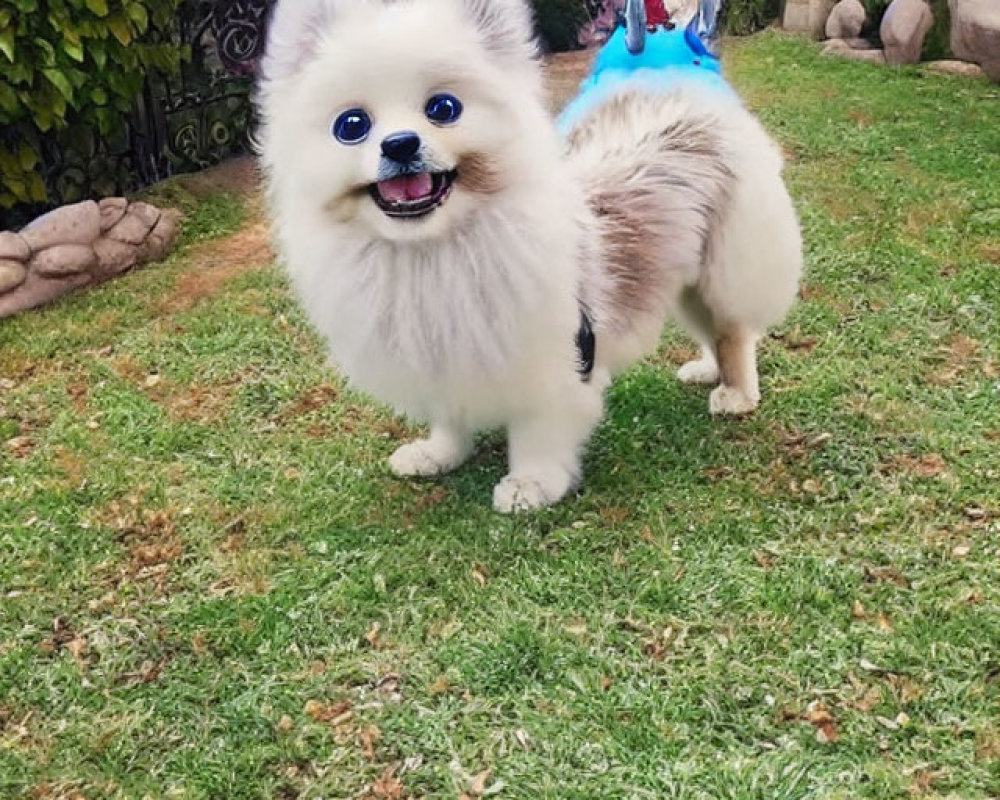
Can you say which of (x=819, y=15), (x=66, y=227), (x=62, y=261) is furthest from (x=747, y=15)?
(x=62, y=261)

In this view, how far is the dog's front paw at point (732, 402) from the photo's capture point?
3.44 meters

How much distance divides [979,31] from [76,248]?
591 centimetres

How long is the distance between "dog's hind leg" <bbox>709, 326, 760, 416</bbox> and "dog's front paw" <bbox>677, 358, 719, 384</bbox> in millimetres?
178

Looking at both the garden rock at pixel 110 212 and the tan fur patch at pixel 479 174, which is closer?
the tan fur patch at pixel 479 174

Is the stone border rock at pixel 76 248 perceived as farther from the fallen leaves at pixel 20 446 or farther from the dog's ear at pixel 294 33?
the dog's ear at pixel 294 33

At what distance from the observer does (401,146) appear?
229 centimetres

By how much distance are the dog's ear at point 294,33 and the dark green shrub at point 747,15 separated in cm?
752

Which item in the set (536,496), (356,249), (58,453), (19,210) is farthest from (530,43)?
(19,210)

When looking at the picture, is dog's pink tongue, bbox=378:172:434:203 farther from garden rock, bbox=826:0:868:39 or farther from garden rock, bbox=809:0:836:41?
garden rock, bbox=809:0:836:41

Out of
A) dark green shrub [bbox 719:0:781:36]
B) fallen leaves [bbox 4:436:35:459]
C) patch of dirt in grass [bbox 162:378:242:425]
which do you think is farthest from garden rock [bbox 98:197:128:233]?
dark green shrub [bbox 719:0:781:36]

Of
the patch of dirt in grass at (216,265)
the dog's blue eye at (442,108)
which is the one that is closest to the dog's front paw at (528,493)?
the dog's blue eye at (442,108)

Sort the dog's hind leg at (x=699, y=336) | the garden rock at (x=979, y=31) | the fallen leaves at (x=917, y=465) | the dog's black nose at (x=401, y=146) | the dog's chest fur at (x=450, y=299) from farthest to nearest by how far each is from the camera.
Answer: the garden rock at (x=979, y=31)
the dog's hind leg at (x=699, y=336)
the fallen leaves at (x=917, y=465)
the dog's chest fur at (x=450, y=299)
the dog's black nose at (x=401, y=146)

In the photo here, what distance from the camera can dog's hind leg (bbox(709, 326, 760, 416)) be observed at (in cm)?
337

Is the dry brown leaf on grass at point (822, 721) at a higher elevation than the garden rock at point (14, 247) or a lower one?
lower
